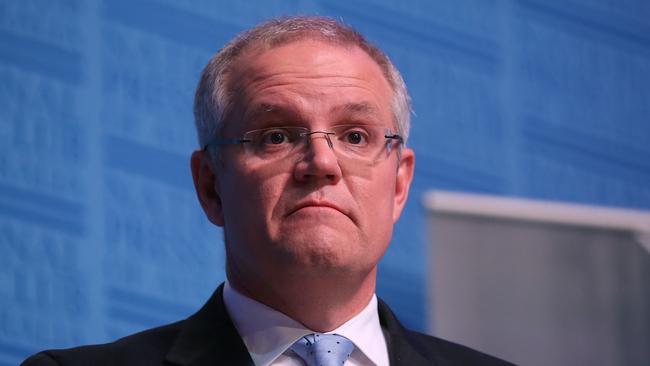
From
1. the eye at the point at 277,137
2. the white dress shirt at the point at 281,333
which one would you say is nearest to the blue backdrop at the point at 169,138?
the white dress shirt at the point at 281,333

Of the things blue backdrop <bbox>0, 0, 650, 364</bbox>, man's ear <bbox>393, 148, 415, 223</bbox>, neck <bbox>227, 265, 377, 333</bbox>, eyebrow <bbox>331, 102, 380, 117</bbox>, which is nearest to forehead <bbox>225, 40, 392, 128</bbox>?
eyebrow <bbox>331, 102, 380, 117</bbox>

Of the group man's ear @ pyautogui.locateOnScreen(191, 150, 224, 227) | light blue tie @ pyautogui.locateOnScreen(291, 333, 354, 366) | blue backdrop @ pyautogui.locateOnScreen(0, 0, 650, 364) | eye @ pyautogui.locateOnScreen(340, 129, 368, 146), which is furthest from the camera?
blue backdrop @ pyautogui.locateOnScreen(0, 0, 650, 364)

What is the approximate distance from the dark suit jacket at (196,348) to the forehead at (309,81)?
0.38m

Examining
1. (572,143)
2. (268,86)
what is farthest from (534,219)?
(268,86)

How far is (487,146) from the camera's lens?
3.16 metres

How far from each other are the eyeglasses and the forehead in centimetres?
4

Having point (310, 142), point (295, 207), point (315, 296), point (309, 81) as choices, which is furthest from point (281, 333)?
point (309, 81)

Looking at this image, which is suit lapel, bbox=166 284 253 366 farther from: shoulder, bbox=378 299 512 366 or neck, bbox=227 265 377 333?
shoulder, bbox=378 299 512 366

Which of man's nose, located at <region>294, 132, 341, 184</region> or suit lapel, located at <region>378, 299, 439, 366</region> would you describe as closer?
man's nose, located at <region>294, 132, 341, 184</region>

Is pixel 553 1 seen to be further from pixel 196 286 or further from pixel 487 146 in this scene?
pixel 196 286

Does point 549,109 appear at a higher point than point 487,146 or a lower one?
higher

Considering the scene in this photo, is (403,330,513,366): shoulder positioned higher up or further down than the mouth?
further down

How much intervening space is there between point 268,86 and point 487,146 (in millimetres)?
1378

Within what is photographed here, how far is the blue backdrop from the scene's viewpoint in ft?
8.37
